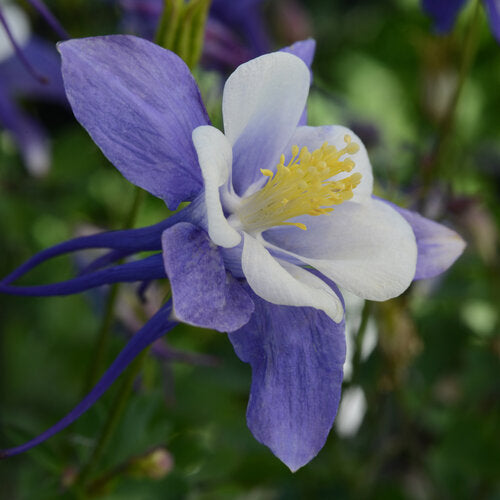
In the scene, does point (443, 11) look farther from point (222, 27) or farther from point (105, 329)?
point (105, 329)

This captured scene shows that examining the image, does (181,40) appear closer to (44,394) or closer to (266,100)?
(266,100)

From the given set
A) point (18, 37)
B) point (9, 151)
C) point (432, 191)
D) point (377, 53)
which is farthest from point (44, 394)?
point (377, 53)

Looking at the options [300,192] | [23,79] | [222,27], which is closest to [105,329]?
[300,192]

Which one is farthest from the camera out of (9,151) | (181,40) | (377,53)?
(377,53)

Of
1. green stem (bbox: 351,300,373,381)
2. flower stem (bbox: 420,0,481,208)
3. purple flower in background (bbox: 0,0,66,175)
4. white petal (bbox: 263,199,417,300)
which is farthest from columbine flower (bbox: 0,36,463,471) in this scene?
purple flower in background (bbox: 0,0,66,175)

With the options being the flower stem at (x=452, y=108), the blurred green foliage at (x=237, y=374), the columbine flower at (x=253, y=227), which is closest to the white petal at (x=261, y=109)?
the columbine flower at (x=253, y=227)

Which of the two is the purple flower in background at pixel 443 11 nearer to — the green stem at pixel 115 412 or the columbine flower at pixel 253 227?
the columbine flower at pixel 253 227

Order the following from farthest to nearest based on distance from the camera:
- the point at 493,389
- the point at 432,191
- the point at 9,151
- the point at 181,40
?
the point at 9,151 < the point at 493,389 < the point at 432,191 < the point at 181,40
